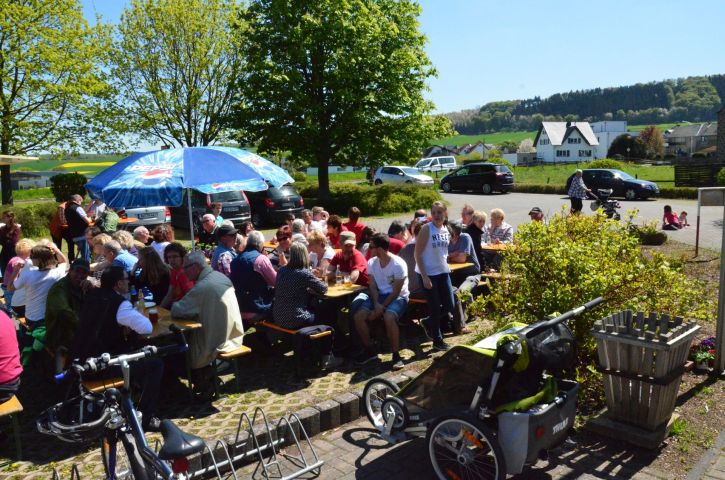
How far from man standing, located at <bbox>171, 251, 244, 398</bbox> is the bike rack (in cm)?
103

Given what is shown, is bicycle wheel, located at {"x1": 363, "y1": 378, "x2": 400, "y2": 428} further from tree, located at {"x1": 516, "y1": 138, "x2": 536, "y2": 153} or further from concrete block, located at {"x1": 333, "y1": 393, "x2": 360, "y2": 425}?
tree, located at {"x1": 516, "y1": 138, "x2": 536, "y2": 153}

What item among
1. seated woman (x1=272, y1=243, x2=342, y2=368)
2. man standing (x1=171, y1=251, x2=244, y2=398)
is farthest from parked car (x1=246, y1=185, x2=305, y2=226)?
man standing (x1=171, y1=251, x2=244, y2=398)

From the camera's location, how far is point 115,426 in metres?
3.40

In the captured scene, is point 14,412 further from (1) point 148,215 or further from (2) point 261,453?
(1) point 148,215

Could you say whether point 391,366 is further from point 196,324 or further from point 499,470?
point 499,470

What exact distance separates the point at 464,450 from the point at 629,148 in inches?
3289

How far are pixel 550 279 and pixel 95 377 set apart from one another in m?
4.48

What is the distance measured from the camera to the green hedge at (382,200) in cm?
2461

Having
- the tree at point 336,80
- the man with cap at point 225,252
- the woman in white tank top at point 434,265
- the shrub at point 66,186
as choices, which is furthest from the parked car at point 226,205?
the woman in white tank top at point 434,265

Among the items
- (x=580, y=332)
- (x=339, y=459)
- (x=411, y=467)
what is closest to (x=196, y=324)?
(x=339, y=459)

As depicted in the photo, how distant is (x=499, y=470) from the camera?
394 cm

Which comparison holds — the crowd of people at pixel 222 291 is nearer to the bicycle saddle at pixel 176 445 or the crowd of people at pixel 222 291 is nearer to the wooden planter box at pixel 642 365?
the bicycle saddle at pixel 176 445

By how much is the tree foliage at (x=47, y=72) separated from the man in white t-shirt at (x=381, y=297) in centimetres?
2340

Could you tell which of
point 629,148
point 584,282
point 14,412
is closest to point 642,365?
point 584,282
